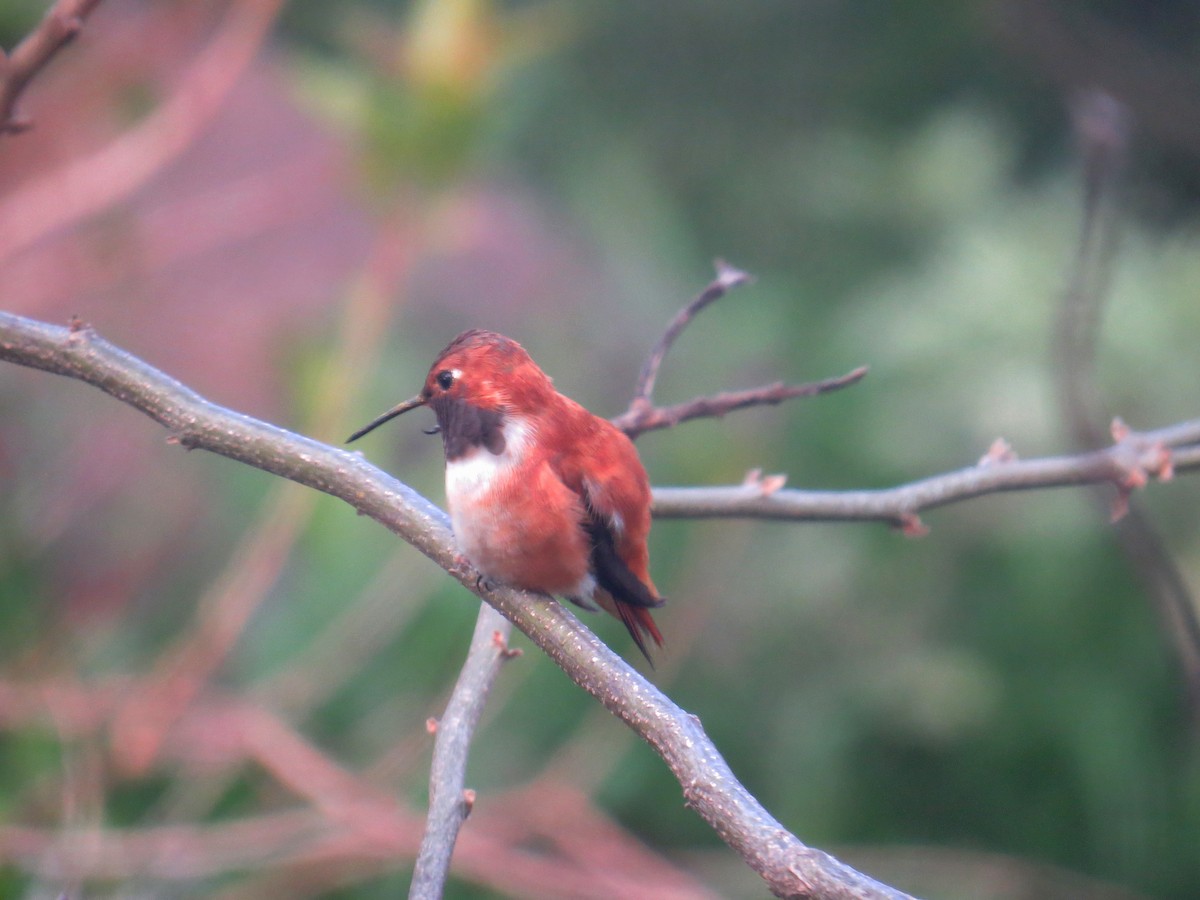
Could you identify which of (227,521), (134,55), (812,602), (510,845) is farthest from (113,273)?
(812,602)

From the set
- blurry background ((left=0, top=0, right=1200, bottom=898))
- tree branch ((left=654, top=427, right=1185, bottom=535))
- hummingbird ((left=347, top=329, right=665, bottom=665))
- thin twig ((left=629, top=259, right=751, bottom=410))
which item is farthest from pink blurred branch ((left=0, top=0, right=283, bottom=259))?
tree branch ((left=654, top=427, right=1185, bottom=535))

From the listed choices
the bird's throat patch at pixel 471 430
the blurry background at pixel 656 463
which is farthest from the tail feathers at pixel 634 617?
the blurry background at pixel 656 463

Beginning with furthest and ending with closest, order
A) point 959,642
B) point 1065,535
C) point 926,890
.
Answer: point 959,642
point 1065,535
point 926,890

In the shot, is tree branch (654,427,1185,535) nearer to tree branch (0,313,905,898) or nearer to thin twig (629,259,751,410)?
thin twig (629,259,751,410)

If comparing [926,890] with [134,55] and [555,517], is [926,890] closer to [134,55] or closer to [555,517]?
[555,517]

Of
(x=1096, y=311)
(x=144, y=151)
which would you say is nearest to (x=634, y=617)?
(x=1096, y=311)

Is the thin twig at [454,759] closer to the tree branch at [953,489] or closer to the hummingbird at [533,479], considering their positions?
the hummingbird at [533,479]
